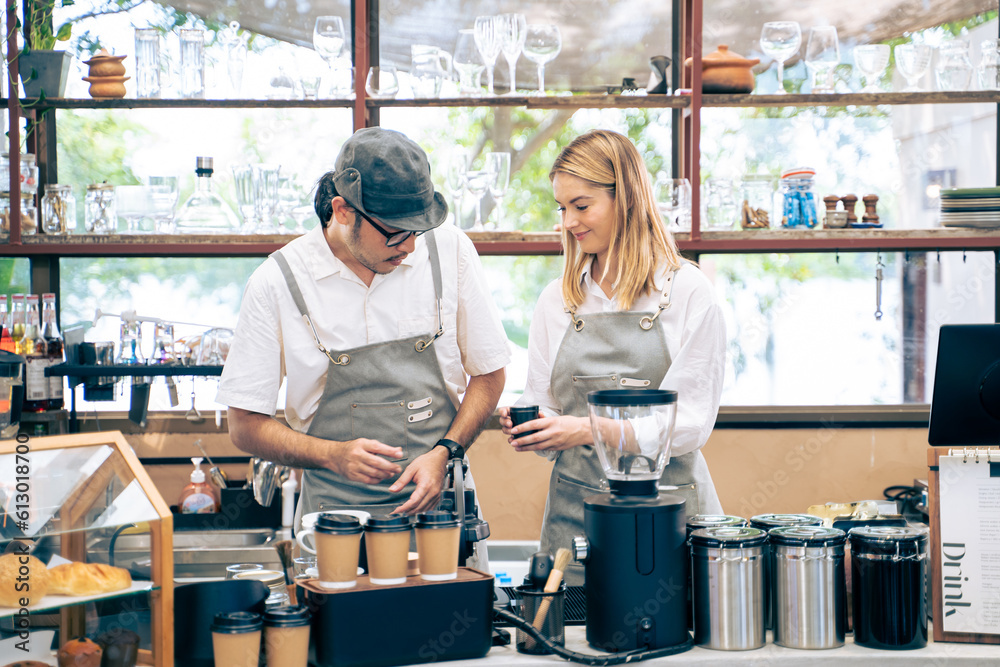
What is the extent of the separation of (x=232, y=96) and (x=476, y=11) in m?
0.90

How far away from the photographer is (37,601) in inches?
49.8

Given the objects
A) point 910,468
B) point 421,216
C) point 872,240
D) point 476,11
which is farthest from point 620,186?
point 910,468

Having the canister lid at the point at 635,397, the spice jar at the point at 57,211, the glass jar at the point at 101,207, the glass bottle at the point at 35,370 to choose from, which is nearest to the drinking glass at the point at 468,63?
the glass jar at the point at 101,207

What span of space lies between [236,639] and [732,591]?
0.74m

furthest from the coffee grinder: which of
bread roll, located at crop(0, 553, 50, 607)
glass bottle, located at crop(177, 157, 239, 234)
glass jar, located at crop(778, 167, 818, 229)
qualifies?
glass bottle, located at crop(177, 157, 239, 234)

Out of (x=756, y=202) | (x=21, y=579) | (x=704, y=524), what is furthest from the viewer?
(x=756, y=202)

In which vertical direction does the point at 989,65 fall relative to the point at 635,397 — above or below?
above

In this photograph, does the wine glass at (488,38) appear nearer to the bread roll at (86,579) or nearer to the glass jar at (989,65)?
the glass jar at (989,65)

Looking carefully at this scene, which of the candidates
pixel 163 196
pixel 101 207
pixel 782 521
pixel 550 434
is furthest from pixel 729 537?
pixel 101 207

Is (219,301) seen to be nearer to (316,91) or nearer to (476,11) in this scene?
(316,91)

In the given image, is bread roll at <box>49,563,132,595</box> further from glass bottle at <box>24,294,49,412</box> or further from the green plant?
the green plant

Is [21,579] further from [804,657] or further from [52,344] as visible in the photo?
[52,344]

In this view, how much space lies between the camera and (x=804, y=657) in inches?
54.5

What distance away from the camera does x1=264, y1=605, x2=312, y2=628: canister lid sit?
4.23 feet
